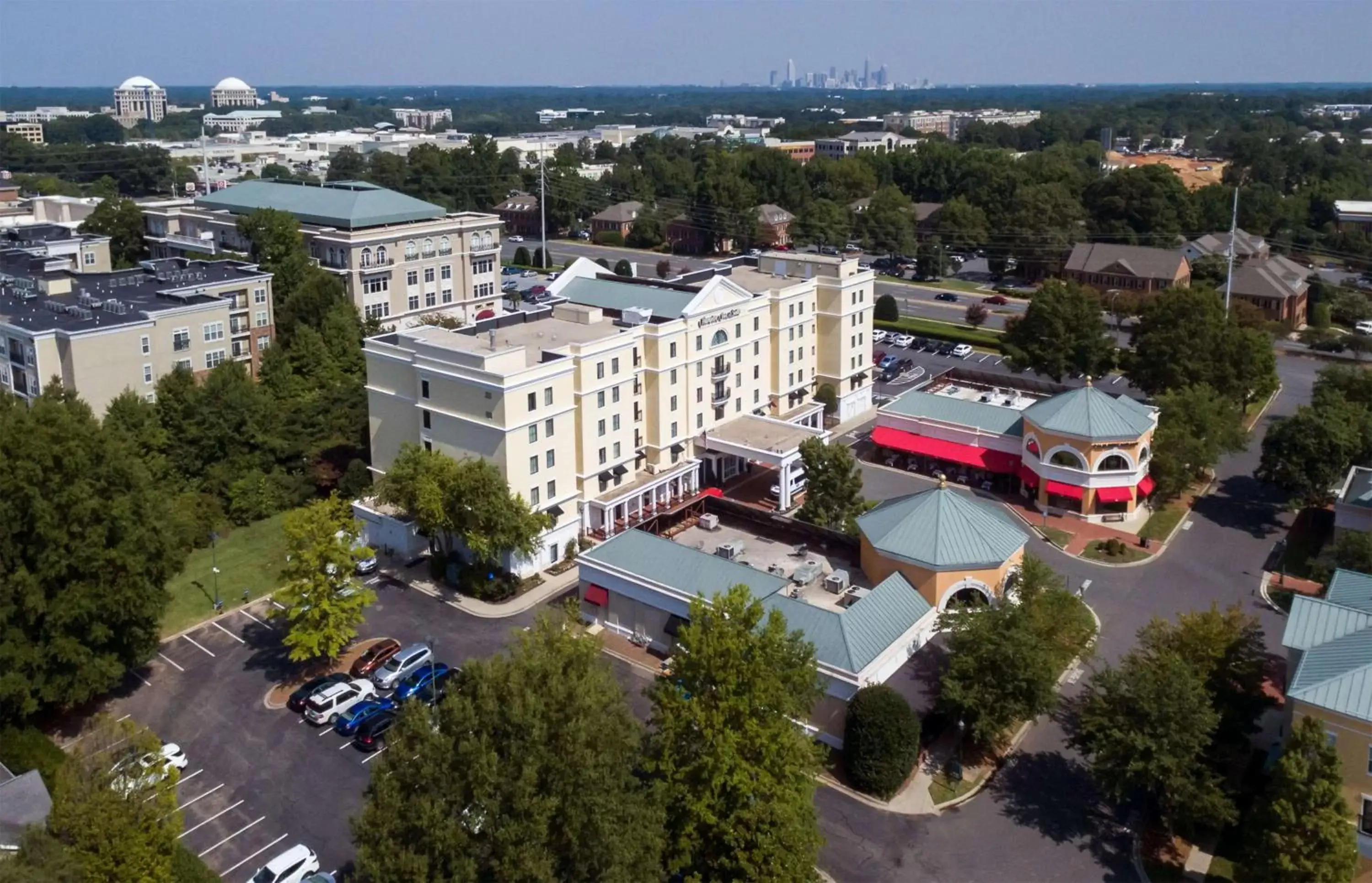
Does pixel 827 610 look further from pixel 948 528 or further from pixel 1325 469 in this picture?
pixel 1325 469

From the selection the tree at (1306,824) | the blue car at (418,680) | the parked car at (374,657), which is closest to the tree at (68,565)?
the parked car at (374,657)

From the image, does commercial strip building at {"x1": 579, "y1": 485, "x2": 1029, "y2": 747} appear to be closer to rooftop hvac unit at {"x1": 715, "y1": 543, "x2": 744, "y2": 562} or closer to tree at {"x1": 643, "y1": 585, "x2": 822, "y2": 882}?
rooftop hvac unit at {"x1": 715, "y1": 543, "x2": 744, "y2": 562}

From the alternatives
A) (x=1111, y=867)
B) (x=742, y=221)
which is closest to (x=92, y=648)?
(x=1111, y=867)

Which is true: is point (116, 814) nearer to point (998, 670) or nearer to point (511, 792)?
point (511, 792)

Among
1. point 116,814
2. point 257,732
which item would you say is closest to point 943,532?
point 257,732

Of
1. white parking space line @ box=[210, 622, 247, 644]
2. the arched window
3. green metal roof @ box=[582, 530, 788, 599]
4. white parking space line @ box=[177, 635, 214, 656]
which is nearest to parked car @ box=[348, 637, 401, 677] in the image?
white parking space line @ box=[210, 622, 247, 644]

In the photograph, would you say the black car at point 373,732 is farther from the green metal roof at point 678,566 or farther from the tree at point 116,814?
the green metal roof at point 678,566
